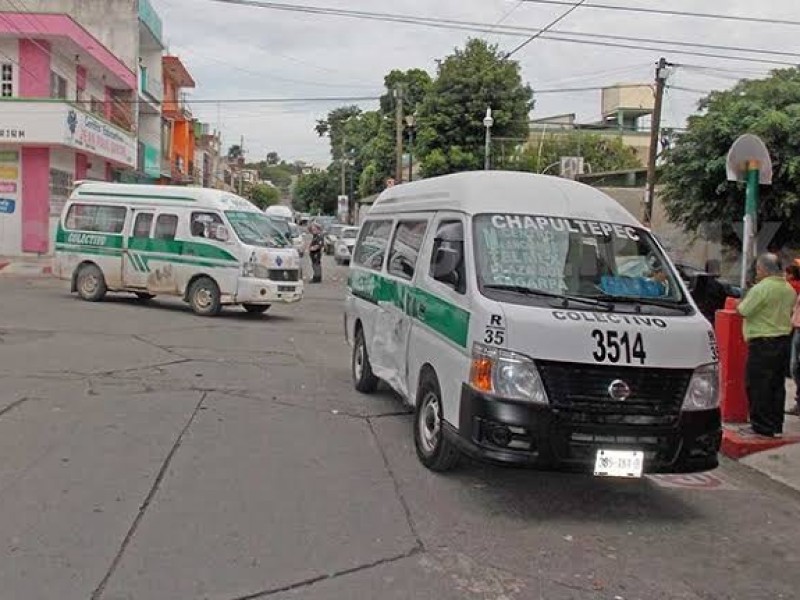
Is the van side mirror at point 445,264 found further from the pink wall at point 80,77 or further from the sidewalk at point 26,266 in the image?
the pink wall at point 80,77

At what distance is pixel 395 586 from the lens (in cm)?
435

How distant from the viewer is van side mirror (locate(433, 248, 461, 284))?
21.1 ft

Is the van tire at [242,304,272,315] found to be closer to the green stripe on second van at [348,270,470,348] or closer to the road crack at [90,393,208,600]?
the green stripe on second van at [348,270,470,348]

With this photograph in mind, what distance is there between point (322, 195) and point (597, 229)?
9914 cm

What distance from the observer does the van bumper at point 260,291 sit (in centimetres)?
1580

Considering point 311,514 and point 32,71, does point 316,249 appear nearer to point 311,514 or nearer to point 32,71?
point 32,71

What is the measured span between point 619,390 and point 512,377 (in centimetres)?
69

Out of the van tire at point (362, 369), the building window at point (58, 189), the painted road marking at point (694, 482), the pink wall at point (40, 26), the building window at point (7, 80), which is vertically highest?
the pink wall at point (40, 26)

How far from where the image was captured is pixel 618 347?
5480 millimetres

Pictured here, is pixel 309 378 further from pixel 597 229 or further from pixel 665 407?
pixel 665 407

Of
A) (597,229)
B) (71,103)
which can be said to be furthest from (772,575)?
(71,103)

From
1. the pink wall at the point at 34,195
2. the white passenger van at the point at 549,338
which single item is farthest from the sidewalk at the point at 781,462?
the pink wall at the point at 34,195

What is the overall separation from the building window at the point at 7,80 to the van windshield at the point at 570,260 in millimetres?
26408

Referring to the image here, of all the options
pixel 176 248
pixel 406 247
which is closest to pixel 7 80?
pixel 176 248
